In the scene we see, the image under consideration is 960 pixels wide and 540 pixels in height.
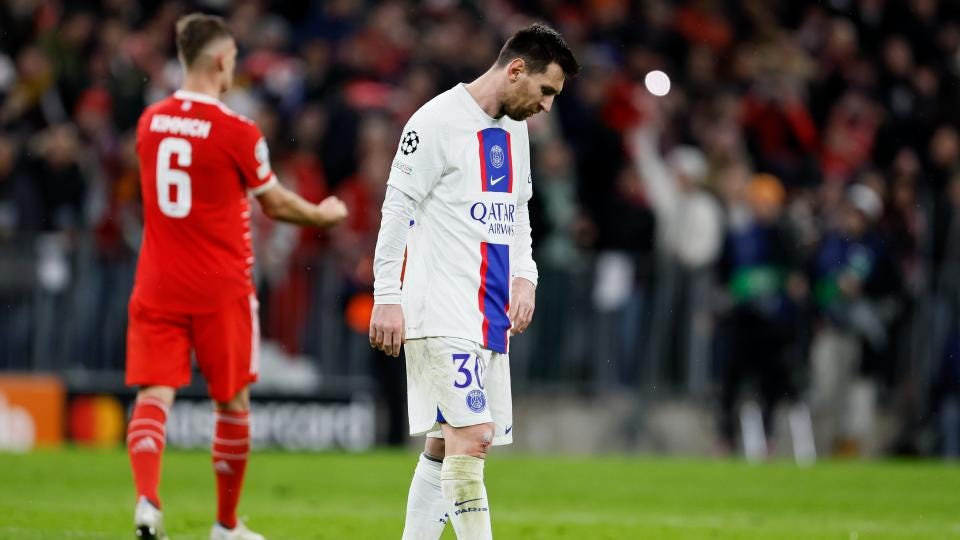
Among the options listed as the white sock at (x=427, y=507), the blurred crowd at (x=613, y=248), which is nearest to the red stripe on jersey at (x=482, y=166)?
the white sock at (x=427, y=507)

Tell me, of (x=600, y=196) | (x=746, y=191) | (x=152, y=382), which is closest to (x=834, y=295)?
(x=746, y=191)

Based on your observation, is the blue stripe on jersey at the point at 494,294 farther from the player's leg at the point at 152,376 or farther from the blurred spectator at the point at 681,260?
the blurred spectator at the point at 681,260

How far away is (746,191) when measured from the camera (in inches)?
722

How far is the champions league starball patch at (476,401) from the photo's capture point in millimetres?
7328

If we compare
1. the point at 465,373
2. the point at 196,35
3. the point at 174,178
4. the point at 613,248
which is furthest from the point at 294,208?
the point at 613,248

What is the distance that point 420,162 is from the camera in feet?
24.4

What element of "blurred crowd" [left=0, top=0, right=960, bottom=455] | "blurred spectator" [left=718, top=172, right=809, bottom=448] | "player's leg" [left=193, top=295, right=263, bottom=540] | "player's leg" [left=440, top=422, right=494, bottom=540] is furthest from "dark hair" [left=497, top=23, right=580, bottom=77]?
"blurred spectator" [left=718, top=172, right=809, bottom=448]

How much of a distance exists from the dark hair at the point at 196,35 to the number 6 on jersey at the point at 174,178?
1.50ft

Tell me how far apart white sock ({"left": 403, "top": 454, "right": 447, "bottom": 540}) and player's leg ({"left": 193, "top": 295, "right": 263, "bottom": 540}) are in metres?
1.69

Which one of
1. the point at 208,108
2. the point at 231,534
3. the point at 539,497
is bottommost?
the point at 539,497

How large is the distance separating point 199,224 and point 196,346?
66 centimetres

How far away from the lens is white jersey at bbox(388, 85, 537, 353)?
24.4ft

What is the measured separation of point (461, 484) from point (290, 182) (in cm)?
1110

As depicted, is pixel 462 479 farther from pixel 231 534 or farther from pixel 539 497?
pixel 539 497
